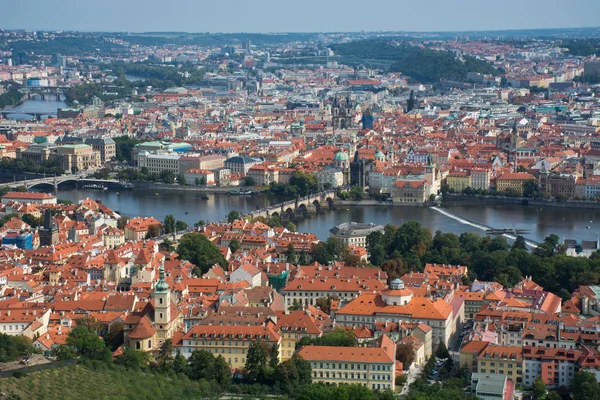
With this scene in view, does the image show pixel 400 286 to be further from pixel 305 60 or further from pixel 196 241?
pixel 305 60

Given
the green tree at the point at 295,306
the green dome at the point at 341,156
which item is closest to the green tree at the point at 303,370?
the green tree at the point at 295,306

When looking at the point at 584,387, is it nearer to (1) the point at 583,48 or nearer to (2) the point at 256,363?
(2) the point at 256,363

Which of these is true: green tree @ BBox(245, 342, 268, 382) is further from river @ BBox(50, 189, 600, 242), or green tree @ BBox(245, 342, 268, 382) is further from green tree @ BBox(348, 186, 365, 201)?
green tree @ BBox(348, 186, 365, 201)

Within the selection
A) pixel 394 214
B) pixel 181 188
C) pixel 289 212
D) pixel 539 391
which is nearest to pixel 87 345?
pixel 539 391

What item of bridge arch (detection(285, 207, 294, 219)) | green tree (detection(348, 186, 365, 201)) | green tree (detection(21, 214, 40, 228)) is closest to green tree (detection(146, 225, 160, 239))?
green tree (detection(21, 214, 40, 228))

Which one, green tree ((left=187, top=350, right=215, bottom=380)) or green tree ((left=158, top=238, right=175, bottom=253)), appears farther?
green tree ((left=158, top=238, right=175, bottom=253))

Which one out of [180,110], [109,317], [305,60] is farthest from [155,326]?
[305,60]
